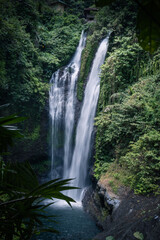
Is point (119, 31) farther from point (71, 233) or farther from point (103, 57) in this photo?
point (71, 233)

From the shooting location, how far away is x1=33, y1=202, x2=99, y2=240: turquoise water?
20.0ft

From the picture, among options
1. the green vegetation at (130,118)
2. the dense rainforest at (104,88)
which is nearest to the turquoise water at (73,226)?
the dense rainforest at (104,88)

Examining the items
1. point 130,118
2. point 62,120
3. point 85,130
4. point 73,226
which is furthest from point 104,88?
point 73,226

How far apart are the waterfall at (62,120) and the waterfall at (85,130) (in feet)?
2.52

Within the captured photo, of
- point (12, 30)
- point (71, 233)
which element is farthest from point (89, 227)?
point (12, 30)

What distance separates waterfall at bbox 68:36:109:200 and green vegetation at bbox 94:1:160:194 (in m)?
1.11

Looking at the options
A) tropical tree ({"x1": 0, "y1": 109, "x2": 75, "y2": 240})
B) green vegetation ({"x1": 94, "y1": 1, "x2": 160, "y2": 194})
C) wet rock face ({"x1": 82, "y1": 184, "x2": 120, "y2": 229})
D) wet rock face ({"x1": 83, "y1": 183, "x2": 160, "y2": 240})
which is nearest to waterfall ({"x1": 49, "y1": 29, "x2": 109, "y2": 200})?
green vegetation ({"x1": 94, "y1": 1, "x2": 160, "y2": 194})

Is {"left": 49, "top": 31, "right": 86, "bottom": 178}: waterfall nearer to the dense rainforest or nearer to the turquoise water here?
the dense rainforest

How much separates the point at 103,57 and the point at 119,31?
1.75 m

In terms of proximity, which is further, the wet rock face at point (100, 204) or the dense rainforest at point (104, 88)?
the dense rainforest at point (104, 88)

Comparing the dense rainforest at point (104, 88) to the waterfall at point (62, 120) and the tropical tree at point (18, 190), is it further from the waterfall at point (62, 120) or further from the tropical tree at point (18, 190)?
the tropical tree at point (18, 190)

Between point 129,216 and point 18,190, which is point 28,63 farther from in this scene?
point 18,190

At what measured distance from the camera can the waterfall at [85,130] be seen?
10.6 m

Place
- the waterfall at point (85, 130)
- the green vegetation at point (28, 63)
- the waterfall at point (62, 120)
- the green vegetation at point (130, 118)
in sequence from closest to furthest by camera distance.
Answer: the green vegetation at point (130, 118), the green vegetation at point (28, 63), the waterfall at point (85, 130), the waterfall at point (62, 120)
